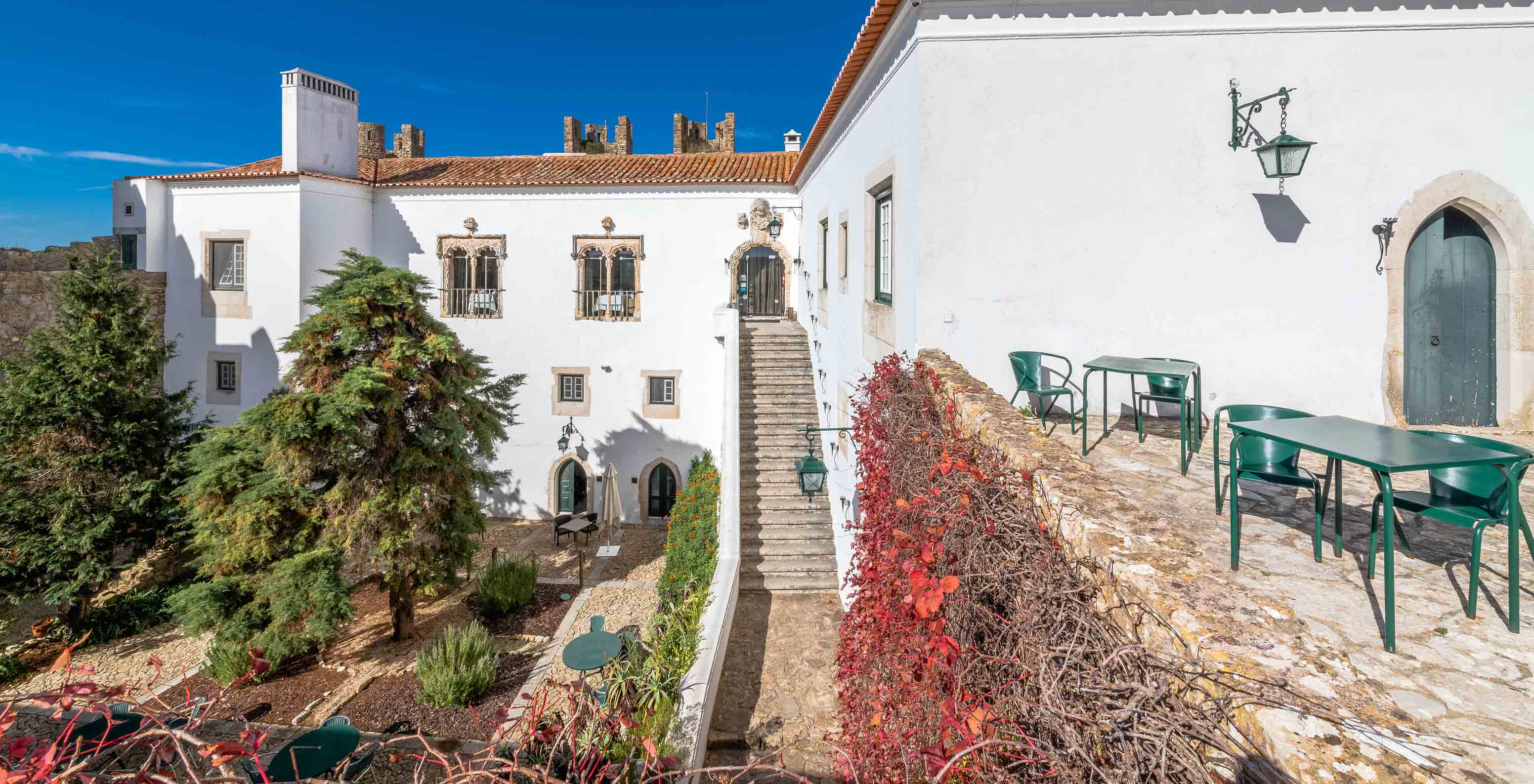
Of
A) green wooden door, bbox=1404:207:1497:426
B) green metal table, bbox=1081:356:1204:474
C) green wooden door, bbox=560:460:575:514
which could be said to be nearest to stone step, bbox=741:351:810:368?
green wooden door, bbox=560:460:575:514

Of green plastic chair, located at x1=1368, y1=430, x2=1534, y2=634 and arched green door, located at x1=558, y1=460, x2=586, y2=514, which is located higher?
green plastic chair, located at x1=1368, y1=430, x2=1534, y2=634

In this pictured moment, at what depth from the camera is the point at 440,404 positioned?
11742 mm

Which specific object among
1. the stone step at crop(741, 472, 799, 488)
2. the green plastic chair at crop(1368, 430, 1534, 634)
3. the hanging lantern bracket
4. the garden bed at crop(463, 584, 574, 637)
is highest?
the hanging lantern bracket

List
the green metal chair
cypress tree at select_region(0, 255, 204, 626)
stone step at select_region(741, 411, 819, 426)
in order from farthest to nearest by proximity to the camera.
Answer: stone step at select_region(741, 411, 819, 426), cypress tree at select_region(0, 255, 204, 626), the green metal chair

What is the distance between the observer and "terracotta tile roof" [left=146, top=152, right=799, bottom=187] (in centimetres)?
1780

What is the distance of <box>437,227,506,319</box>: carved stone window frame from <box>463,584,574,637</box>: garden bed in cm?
845

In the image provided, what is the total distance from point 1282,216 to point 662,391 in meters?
14.4

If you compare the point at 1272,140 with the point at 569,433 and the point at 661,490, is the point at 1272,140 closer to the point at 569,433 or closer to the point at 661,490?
the point at 661,490

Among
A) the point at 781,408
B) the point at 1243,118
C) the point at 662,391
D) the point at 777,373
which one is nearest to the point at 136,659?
the point at 662,391

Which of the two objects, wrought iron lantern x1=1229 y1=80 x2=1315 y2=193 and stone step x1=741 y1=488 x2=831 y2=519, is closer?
wrought iron lantern x1=1229 y1=80 x2=1315 y2=193

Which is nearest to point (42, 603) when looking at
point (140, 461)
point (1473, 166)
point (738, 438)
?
point (140, 461)

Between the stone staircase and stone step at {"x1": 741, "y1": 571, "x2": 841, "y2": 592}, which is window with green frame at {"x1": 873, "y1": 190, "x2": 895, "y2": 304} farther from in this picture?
stone step at {"x1": 741, "y1": 571, "x2": 841, "y2": 592}

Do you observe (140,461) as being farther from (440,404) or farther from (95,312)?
(440,404)

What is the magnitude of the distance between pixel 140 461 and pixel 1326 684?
17.1m
